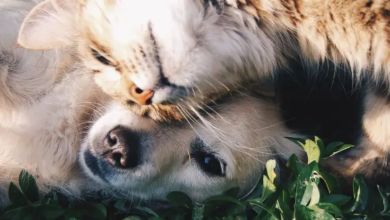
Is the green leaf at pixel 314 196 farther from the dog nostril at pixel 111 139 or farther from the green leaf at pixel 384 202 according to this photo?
the dog nostril at pixel 111 139

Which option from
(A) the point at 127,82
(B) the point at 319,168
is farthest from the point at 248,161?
(A) the point at 127,82

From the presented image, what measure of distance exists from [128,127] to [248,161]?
46cm

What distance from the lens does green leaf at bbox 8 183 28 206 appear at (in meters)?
2.52

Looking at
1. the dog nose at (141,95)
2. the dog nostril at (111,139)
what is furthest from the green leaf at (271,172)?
the dog nostril at (111,139)

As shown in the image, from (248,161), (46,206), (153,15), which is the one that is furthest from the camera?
(248,161)

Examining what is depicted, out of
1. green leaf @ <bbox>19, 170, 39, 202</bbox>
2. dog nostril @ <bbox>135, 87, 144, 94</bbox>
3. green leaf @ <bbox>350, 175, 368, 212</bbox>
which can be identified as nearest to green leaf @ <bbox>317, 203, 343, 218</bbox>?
green leaf @ <bbox>350, 175, 368, 212</bbox>

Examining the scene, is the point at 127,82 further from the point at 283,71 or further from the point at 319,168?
the point at 319,168

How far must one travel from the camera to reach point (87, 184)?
9.03 feet

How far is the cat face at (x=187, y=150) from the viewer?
2594 mm

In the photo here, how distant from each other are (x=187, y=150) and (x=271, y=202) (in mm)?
448

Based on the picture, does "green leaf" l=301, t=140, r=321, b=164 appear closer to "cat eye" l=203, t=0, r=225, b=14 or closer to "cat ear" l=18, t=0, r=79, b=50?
"cat eye" l=203, t=0, r=225, b=14

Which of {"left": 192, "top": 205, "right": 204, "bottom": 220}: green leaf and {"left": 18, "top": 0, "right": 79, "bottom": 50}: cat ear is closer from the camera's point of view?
{"left": 192, "top": 205, "right": 204, "bottom": 220}: green leaf

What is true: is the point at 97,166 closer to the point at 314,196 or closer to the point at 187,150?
the point at 187,150

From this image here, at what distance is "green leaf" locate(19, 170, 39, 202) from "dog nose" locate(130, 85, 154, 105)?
50cm
